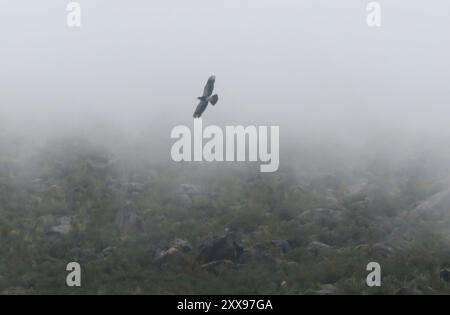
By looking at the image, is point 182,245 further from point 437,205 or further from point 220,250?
point 437,205

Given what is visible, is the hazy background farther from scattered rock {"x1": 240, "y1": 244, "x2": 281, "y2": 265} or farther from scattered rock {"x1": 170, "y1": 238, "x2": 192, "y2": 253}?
scattered rock {"x1": 240, "y1": 244, "x2": 281, "y2": 265}

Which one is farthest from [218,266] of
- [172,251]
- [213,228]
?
[213,228]

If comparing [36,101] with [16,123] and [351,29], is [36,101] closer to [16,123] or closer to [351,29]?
[16,123]

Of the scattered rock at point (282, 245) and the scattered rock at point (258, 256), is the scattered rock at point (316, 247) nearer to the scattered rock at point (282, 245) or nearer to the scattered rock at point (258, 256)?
the scattered rock at point (282, 245)

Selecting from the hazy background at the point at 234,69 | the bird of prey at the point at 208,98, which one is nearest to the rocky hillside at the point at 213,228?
the bird of prey at the point at 208,98

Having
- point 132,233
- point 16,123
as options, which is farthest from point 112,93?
point 132,233

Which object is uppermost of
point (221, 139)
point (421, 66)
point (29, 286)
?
point (421, 66)

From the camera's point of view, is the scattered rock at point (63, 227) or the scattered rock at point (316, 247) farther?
the scattered rock at point (63, 227)

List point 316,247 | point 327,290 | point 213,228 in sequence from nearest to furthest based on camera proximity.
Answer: point 327,290 → point 316,247 → point 213,228
